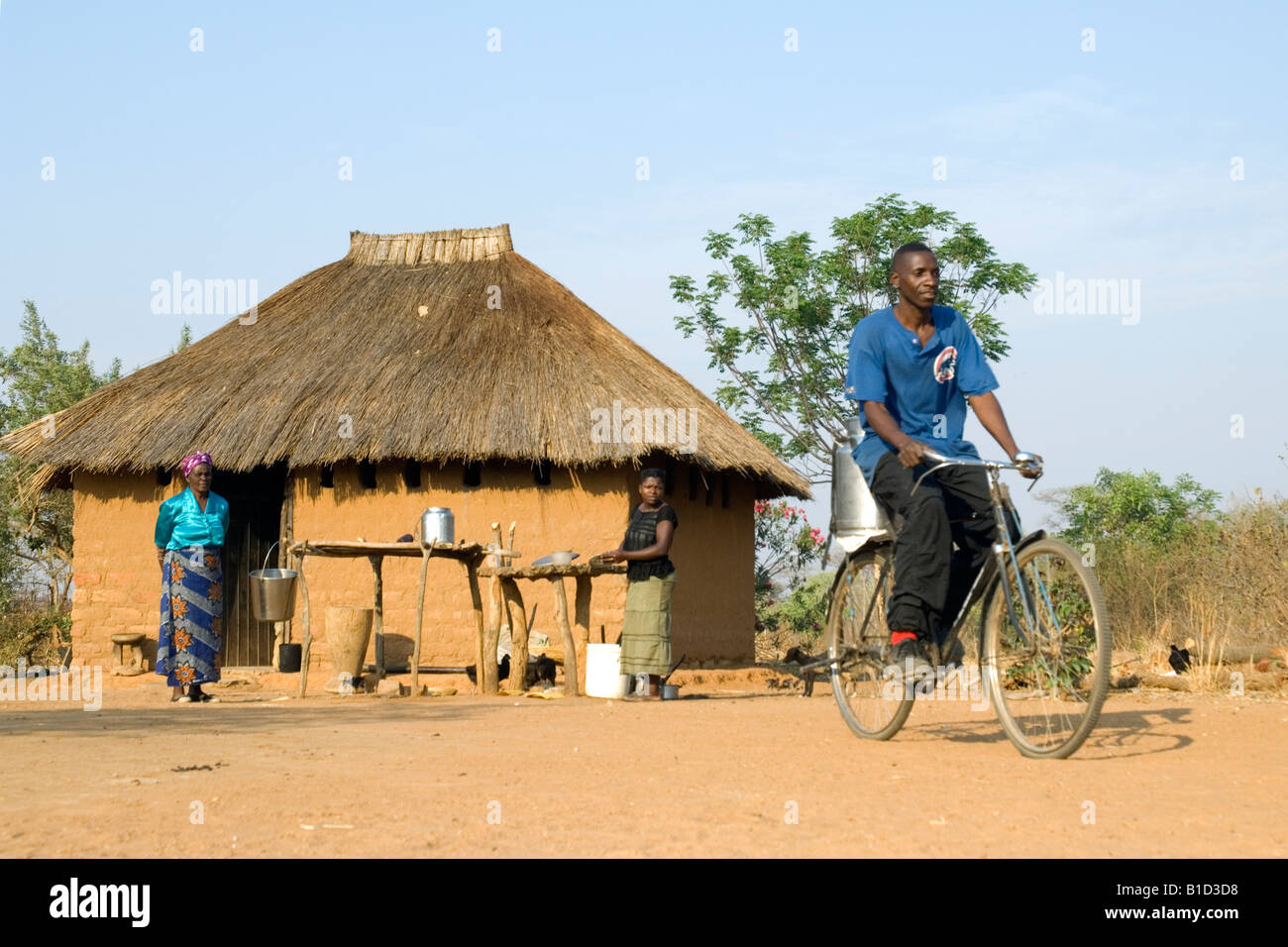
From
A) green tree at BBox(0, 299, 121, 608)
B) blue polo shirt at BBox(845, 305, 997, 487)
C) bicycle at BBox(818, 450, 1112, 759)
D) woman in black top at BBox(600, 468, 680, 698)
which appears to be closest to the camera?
bicycle at BBox(818, 450, 1112, 759)

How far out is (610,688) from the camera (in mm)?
9188

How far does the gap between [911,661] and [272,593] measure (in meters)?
6.44

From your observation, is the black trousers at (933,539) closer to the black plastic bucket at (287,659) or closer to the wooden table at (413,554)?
the wooden table at (413,554)

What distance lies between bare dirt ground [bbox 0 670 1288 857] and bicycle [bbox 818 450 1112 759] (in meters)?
0.16

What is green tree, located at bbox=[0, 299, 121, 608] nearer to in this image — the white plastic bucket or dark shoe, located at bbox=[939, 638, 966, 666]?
the white plastic bucket

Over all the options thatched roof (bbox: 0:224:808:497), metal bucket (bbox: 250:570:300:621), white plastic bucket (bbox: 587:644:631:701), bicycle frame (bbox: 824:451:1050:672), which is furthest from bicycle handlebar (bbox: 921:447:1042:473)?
thatched roof (bbox: 0:224:808:497)

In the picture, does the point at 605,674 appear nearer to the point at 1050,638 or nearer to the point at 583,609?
the point at 583,609

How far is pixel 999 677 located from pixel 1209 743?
1103 millimetres

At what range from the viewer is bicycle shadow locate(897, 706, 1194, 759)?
5070 mm

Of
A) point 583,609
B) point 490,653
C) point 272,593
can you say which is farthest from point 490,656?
point 272,593

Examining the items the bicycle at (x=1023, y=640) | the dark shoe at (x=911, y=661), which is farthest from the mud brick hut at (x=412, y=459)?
the dark shoe at (x=911, y=661)

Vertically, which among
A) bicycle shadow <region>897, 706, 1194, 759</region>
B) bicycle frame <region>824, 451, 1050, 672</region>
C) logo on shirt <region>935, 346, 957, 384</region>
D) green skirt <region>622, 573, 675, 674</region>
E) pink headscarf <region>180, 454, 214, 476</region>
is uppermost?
logo on shirt <region>935, 346, 957, 384</region>
